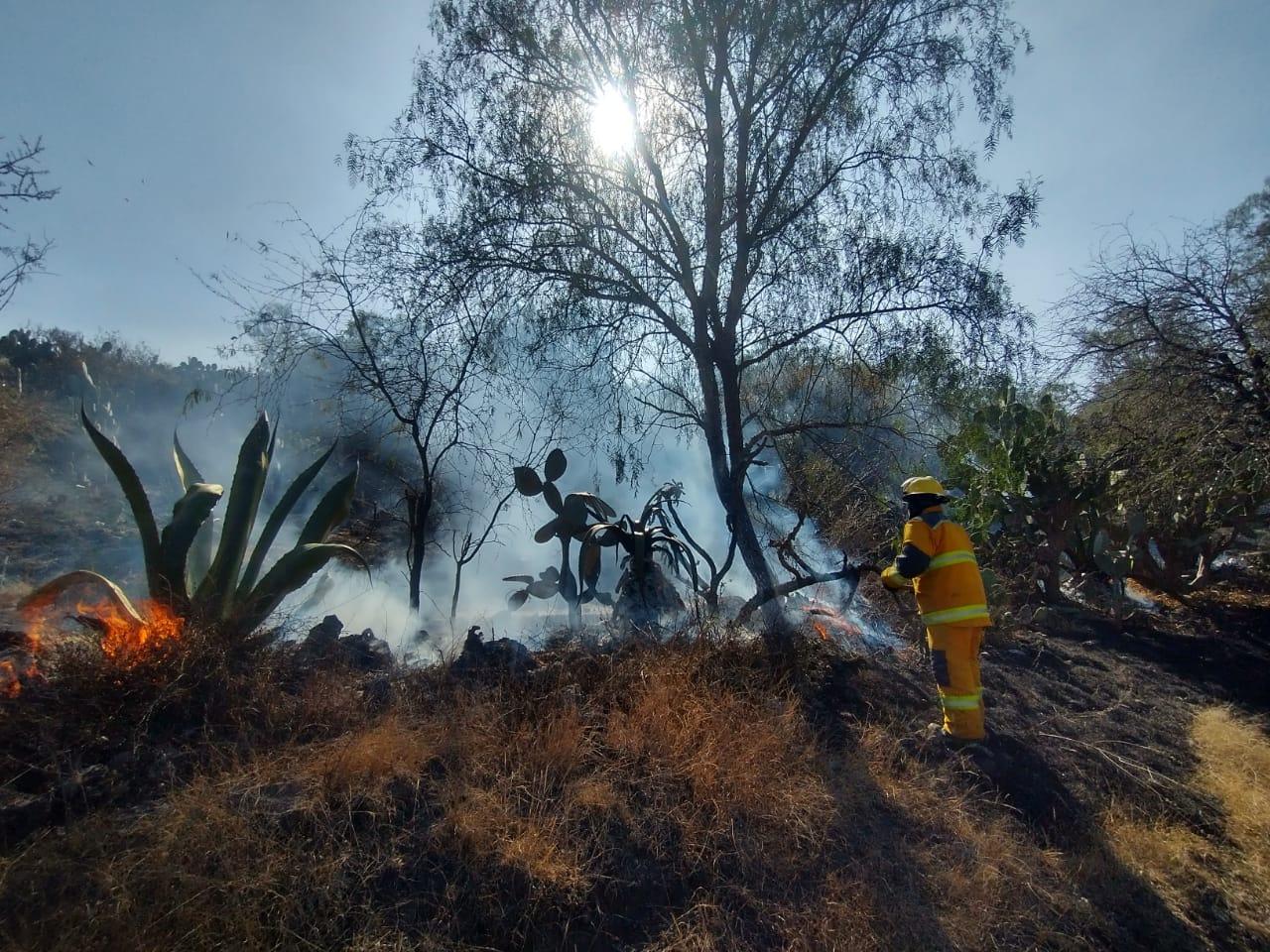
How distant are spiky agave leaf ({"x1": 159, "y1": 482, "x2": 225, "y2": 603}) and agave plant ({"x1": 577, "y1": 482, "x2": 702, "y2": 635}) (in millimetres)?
2929

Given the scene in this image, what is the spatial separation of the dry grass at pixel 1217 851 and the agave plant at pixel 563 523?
160 inches

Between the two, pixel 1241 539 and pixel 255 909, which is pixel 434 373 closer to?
pixel 255 909

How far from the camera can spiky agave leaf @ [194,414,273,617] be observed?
15.7 ft

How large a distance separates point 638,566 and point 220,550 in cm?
321

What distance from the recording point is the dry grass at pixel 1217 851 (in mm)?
4043

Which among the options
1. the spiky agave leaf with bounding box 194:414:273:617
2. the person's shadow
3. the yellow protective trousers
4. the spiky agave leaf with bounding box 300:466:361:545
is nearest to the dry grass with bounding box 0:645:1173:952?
the person's shadow

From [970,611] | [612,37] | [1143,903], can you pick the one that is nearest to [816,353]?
[970,611]

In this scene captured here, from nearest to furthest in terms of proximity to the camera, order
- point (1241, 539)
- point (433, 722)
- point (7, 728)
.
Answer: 1. point (7, 728)
2. point (433, 722)
3. point (1241, 539)

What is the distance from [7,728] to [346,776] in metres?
1.60

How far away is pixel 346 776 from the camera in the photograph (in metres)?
3.65

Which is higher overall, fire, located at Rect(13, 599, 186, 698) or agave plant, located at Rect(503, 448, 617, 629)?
agave plant, located at Rect(503, 448, 617, 629)

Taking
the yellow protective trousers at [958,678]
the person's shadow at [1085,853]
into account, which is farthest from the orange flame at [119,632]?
the person's shadow at [1085,853]

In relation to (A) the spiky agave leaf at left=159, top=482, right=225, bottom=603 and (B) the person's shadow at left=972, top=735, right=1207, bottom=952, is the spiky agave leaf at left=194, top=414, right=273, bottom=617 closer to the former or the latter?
(A) the spiky agave leaf at left=159, top=482, right=225, bottom=603

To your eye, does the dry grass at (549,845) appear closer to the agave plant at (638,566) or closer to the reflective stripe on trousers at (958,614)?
the reflective stripe on trousers at (958,614)
